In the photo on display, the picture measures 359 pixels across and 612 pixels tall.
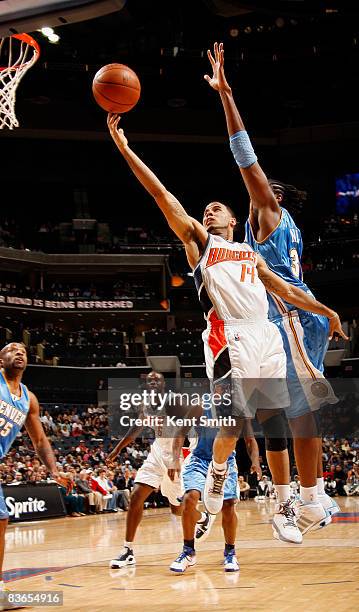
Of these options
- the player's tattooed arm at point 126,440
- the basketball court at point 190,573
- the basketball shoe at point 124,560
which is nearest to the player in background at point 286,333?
the basketball court at point 190,573

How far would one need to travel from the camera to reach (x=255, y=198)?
5.05 m

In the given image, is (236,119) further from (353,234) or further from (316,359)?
(353,234)

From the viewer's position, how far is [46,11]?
5.41 meters

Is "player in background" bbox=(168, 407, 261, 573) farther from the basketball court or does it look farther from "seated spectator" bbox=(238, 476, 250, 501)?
"seated spectator" bbox=(238, 476, 250, 501)

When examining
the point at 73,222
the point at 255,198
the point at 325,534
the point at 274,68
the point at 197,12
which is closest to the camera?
the point at 255,198

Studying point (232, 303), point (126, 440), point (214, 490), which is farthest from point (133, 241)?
point (214, 490)

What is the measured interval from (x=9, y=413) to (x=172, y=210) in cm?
237

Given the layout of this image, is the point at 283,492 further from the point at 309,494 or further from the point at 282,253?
the point at 282,253

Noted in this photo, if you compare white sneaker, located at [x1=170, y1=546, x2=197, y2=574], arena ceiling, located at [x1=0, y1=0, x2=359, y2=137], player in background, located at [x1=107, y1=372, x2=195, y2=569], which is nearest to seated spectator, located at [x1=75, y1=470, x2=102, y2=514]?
player in background, located at [x1=107, y1=372, x2=195, y2=569]

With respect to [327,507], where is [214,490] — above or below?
above

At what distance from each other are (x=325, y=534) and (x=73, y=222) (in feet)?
85.2

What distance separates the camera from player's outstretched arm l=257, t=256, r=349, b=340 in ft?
16.6

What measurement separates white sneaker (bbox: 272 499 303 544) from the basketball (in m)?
3.10

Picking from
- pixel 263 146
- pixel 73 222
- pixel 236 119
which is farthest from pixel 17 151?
pixel 236 119
